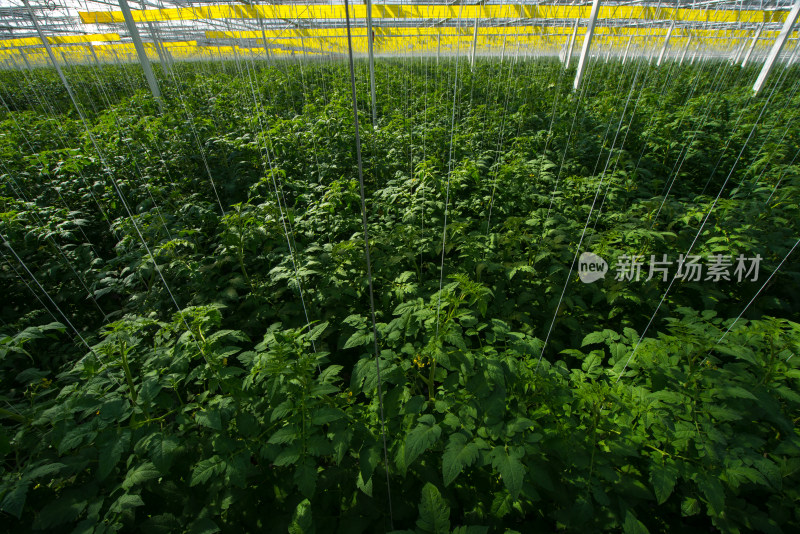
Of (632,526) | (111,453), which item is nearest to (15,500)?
(111,453)

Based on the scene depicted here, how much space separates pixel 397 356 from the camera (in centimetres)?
167

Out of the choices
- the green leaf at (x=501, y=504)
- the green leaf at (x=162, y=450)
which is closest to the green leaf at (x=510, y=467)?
the green leaf at (x=501, y=504)

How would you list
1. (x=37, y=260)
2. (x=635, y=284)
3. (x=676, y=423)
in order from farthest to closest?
(x=37, y=260), (x=635, y=284), (x=676, y=423)

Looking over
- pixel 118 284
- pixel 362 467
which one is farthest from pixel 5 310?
pixel 362 467

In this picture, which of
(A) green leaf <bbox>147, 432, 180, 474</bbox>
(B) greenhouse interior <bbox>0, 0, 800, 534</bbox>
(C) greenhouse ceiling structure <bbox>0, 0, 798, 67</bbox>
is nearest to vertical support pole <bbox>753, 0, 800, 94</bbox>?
(C) greenhouse ceiling structure <bbox>0, 0, 798, 67</bbox>

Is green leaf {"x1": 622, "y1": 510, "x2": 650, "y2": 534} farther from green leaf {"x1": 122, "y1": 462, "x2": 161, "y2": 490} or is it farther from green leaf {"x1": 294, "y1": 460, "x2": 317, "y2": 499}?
green leaf {"x1": 122, "y1": 462, "x2": 161, "y2": 490}

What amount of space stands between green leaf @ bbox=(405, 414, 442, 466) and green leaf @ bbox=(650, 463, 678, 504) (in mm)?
875

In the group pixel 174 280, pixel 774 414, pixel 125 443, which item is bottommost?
pixel 174 280

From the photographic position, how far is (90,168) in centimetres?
507

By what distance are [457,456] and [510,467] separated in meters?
0.20

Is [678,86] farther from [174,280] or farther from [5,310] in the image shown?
[5,310]

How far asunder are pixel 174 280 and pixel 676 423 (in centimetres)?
374

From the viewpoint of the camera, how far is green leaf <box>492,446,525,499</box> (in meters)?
1.17

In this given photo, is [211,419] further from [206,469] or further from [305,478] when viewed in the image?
[305,478]
